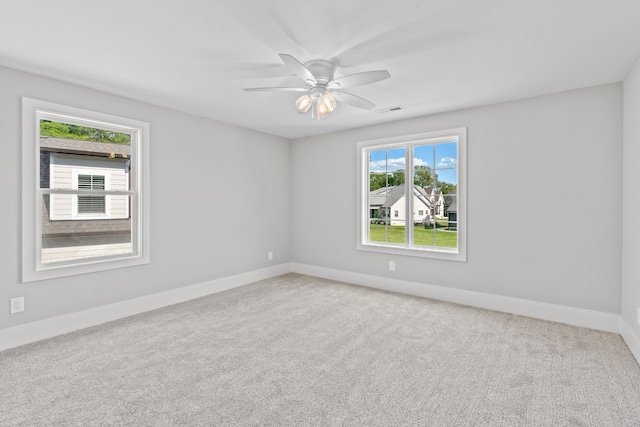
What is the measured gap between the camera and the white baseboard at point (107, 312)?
9.06 ft

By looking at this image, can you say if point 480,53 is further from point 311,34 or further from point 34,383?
point 34,383

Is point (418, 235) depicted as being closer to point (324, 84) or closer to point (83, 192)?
point (324, 84)

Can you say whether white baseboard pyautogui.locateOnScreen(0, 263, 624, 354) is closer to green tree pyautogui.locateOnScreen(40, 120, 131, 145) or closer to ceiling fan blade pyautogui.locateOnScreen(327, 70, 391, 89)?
green tree pyautogui.locateOnScreen(40, 120, 131, 145)

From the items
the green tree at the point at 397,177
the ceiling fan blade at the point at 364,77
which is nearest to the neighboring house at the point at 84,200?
the ceiling fan blade at the point at 364,77

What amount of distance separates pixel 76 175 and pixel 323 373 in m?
3.08

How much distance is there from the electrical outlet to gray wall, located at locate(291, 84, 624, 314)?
13.5ft

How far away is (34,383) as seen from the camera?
214 cm

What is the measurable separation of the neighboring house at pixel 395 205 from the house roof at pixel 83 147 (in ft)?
11.0

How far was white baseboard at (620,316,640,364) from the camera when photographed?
2.49m

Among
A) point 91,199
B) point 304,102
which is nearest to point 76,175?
point 91,199

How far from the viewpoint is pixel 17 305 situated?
2770 millimetres

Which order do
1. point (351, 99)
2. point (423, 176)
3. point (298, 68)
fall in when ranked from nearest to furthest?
point (298, 68) → point (351, 99) → point (423, 176)

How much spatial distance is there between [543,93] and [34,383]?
16.7 ft

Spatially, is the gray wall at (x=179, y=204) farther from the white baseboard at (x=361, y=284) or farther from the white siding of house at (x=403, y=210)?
the white siding of house at (x=403, y=210)
